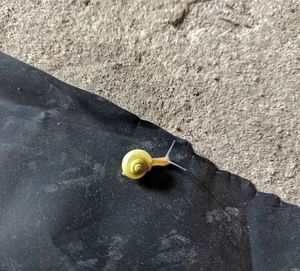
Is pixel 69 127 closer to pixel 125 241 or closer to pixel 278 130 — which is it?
pixel 125 241

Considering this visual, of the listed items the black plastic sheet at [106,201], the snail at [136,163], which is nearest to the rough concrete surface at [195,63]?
the black plastic sheet at [106,201]

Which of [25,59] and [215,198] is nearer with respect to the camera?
[215,198]

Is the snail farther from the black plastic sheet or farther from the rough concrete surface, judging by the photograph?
the rough concrete surface

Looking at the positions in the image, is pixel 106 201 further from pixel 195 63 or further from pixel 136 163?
pixel 195 63

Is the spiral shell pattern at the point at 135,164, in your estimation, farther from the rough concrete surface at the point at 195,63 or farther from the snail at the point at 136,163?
the rough concrete surface at the point at 195,63

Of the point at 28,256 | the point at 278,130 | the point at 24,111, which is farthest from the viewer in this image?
the point at 278,130

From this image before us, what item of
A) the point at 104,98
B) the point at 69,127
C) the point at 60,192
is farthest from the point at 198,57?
the point at 60,192

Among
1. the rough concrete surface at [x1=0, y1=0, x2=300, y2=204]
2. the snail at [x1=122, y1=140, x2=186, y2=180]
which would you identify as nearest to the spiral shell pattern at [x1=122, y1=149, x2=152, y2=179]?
the snail at [x1=122, y1=140, x2=186, y2=180]
